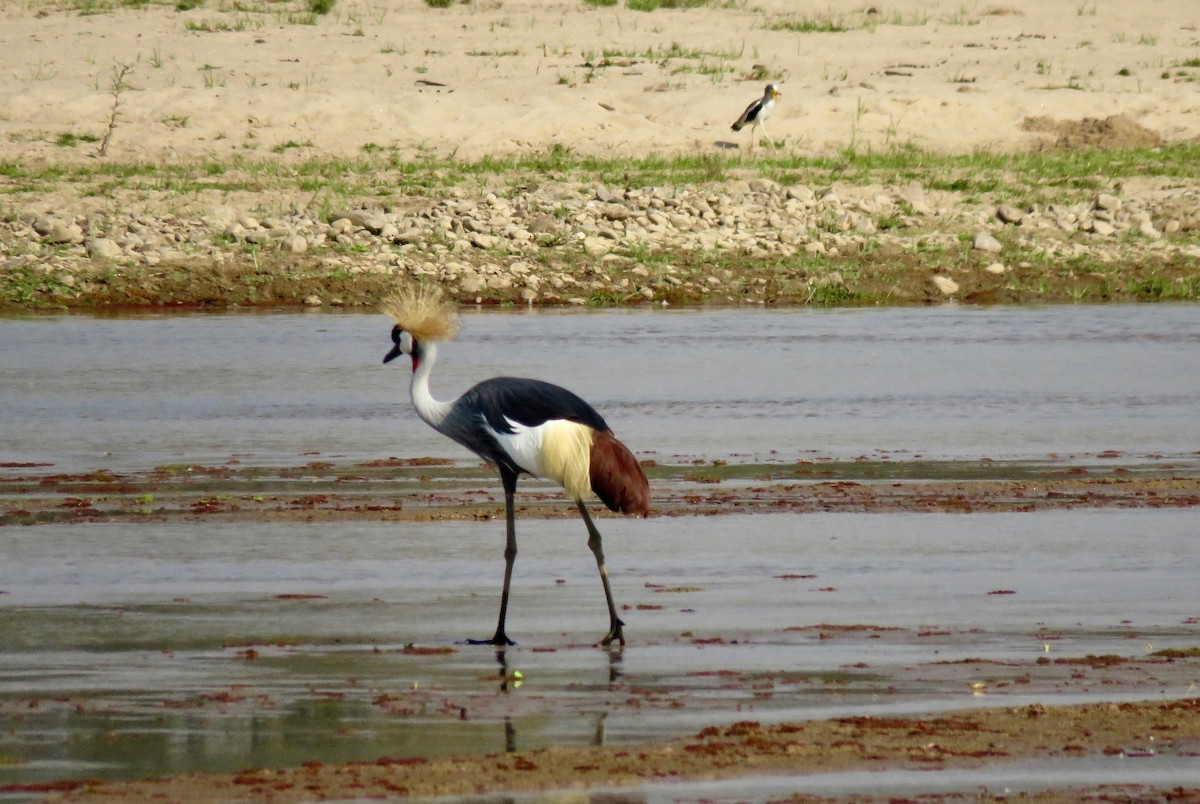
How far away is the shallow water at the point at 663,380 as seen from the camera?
45.0ft

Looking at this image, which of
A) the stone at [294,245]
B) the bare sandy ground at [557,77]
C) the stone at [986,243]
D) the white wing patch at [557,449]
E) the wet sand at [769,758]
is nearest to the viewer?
the wet sand at [769,758]

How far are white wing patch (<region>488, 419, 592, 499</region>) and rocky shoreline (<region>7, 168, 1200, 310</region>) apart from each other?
14915mm

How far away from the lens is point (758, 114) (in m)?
29.1

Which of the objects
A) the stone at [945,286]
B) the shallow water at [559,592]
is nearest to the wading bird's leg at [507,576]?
the shallow water at [559,592]

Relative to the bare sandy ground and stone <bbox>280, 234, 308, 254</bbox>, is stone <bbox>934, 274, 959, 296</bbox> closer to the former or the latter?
the bare sandy ground

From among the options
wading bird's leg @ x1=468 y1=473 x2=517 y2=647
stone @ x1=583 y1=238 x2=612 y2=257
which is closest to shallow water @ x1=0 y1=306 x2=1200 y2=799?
wading bird's leg @ x1=468 y1=473 x2=517 y2=647

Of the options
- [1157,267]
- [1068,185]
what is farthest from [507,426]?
[1068,185]

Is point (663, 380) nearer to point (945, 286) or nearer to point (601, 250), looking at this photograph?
point (601, 250)

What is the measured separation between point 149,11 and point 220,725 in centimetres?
3156

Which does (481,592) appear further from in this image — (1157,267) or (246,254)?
(1157,267)

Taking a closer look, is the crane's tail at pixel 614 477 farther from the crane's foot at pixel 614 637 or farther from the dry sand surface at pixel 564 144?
the dry sand surface at pixel 564 144

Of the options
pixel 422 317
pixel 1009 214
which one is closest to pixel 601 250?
pixel 1009 214

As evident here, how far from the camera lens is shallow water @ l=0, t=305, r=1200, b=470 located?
13.7m

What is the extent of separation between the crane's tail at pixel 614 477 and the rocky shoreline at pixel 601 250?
14941 millimetres
